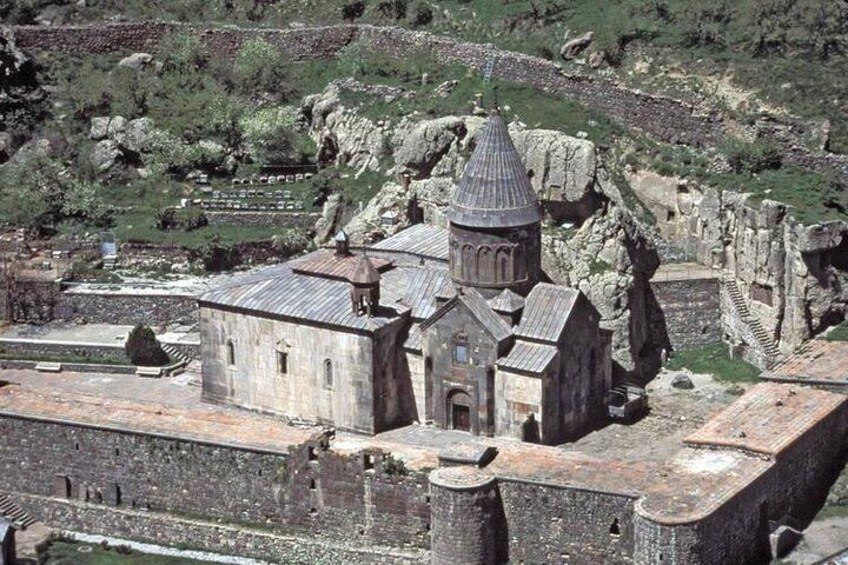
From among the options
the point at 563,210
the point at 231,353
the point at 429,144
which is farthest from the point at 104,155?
the point at 563,210

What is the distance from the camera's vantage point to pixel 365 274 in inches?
2114

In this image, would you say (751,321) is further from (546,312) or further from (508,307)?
(508,307)

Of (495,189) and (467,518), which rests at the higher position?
(495,189)

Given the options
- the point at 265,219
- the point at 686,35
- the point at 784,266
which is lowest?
the point at 784,266

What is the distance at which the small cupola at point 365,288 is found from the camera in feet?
176

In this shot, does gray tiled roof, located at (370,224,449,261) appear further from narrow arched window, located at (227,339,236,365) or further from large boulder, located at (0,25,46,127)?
large boulder, located at (0,25,46,127)

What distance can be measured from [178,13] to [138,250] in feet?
64.0

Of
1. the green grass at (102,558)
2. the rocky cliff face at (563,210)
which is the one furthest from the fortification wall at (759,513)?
the green grass at (102,558)

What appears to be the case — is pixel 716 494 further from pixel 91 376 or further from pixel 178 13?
pixel 178 13

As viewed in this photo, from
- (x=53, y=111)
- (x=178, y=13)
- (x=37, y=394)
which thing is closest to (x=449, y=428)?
(x=37, y=394)

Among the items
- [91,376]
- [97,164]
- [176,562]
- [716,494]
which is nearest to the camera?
[716,494]

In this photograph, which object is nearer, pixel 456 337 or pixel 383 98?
pixel 456 337

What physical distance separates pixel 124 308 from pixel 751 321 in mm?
21366

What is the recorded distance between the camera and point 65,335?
206 ft
